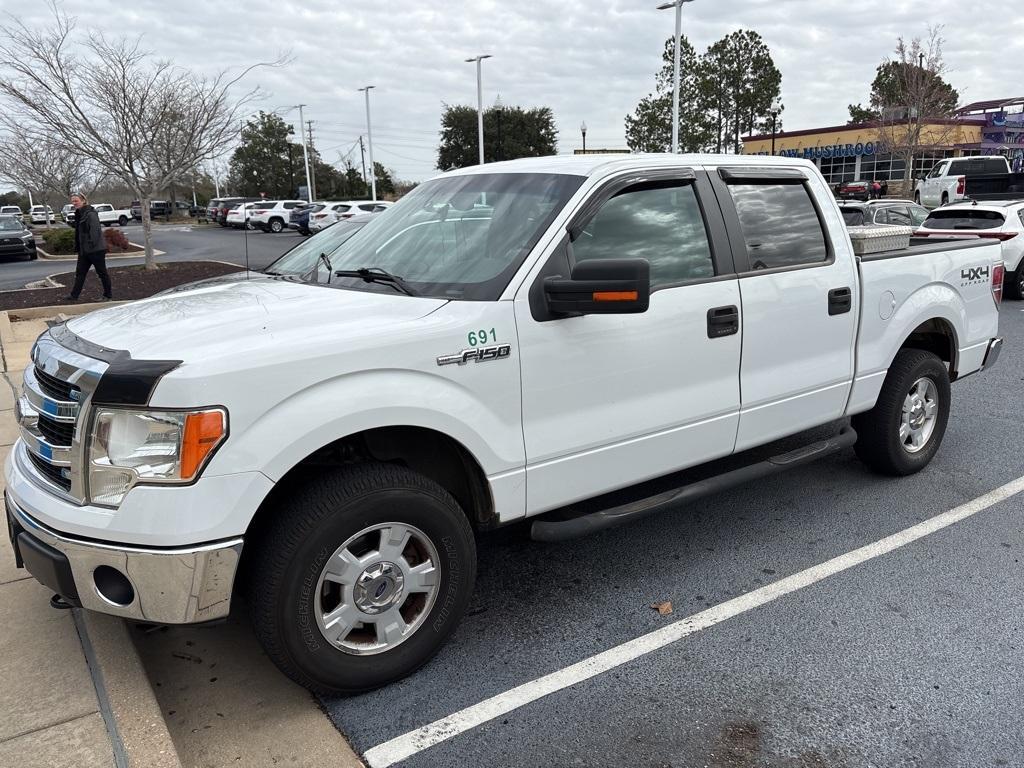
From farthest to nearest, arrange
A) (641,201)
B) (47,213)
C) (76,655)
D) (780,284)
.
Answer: (47,213) < (780,284) < (641,201) < (76,655)

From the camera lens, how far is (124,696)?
9.18ft

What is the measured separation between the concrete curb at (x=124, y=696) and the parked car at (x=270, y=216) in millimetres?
39931

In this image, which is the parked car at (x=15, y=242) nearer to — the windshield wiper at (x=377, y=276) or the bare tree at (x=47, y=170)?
the bare tree at (x=47, y=170)

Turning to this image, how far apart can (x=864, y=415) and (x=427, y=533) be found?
309cm

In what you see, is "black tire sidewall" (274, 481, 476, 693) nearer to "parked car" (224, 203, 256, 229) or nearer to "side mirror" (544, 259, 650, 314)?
"side mirror" (544, 259, 650, 314)

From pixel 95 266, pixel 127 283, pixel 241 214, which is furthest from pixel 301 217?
pixel 241 214

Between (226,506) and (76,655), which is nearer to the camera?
(226,506)

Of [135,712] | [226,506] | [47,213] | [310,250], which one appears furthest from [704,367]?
[47,213]

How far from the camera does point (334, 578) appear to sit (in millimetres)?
2764

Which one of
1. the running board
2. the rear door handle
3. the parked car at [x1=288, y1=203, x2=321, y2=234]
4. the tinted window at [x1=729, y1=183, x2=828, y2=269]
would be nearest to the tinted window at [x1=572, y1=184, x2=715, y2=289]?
the tinted window at [x1=729, y1=183, x2=828, y2=269]

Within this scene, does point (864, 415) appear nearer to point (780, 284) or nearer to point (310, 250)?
point (780, 284)

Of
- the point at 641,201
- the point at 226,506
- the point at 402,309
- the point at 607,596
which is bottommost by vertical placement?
the point at 607,596

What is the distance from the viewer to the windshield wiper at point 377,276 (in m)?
3.22

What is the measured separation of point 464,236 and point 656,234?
868mm
